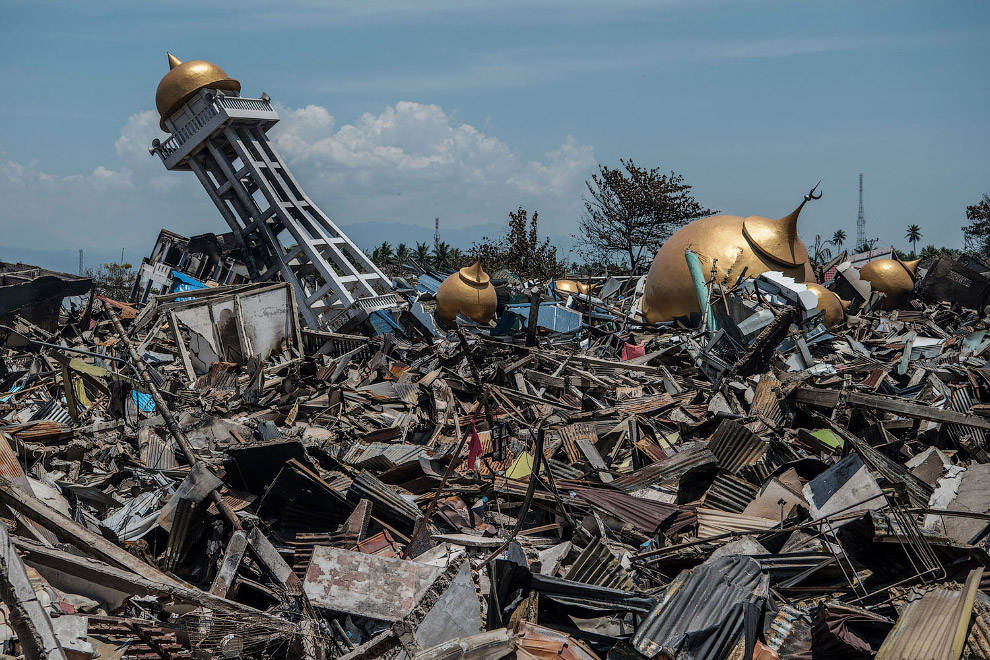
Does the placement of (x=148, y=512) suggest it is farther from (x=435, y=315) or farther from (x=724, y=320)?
(x=435, y=315)

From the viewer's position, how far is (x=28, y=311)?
15.7 meters

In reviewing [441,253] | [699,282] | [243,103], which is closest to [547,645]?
[699,282]

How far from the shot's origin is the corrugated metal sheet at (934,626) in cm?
376

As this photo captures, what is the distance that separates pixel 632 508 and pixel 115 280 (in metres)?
38.0

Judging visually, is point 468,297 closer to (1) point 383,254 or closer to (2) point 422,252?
(1) point 383,254

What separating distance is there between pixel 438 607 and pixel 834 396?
595 cm

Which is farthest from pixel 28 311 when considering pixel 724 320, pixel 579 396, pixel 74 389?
pixel 724 320

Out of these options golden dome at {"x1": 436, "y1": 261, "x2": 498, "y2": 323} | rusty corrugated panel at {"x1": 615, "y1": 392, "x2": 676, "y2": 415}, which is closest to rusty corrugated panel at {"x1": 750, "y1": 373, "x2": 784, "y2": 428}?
rusty corrugated panel at {"x1": 615, "y1": 392, "x2": 676, "y2": 415}

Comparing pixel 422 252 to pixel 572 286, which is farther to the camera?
pixel 422 252

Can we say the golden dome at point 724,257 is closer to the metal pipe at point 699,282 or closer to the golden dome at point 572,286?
the metal pipe at point 699,282

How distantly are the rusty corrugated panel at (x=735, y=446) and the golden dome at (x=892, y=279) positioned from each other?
683 inches

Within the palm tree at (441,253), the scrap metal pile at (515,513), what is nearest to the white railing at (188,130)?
the scrap metal pile at (515,513)

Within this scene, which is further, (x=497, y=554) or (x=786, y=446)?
(x=786, y=446)

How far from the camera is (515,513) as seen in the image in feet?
21.4
